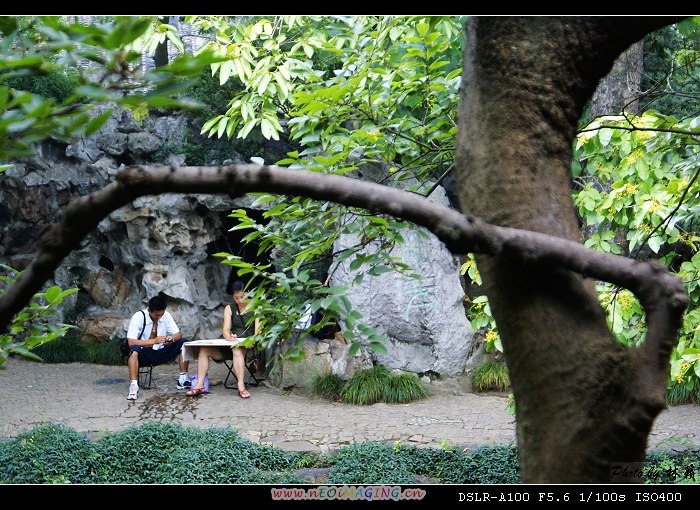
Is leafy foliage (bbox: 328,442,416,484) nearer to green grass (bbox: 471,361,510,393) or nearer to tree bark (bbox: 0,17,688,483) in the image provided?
green grass (bbox: 471,361,510,393)

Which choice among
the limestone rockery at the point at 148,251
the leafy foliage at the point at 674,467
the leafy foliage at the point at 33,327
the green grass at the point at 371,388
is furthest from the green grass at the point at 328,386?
the leafy foliage at the point at 33,327

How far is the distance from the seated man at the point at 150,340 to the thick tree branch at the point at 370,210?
7.40 meters

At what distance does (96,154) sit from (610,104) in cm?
722

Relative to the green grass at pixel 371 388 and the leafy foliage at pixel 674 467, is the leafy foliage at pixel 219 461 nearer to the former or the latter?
the leafy foliage at pixel 674 467

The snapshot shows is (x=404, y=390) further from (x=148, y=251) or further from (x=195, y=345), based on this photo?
(x=148, y=251)

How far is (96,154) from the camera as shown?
10422 mm

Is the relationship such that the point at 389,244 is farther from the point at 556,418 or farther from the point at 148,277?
the point at 148,277

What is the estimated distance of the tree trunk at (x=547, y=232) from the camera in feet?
3.92

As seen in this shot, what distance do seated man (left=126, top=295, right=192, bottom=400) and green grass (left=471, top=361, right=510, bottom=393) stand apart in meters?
3.68

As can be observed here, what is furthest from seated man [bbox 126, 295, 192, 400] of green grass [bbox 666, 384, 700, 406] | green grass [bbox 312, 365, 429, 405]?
green grass [bbox 666, 384, 700, 406]

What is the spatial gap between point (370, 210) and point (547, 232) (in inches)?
13.0

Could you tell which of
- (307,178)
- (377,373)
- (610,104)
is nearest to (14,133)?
(307,178)

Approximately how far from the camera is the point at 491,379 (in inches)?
354

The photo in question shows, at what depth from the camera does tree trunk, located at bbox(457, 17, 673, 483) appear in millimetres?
1194
